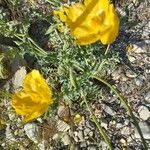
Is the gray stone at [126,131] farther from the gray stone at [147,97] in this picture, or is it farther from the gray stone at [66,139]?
the gray stone at [66,139]

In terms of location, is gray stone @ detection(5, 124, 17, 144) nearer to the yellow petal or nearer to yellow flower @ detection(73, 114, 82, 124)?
yellow flower @ detection(73, 114, 82, 124)

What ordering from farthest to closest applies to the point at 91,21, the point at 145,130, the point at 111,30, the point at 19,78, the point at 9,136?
the point at 19,78 → the point at 9,136 → the point at 145,130 → the point at 91,21 → the point at 111,30

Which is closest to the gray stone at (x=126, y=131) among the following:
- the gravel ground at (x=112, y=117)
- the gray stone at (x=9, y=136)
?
the gravel ground at (x=112, y=117)

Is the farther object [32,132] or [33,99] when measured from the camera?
[32,132]

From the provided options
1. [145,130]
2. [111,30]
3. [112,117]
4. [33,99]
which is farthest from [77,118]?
[111,30]

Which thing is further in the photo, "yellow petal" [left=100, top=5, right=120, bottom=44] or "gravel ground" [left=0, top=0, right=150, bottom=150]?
"gravel ground" [left=0, top=0, right=150, bottom=150]

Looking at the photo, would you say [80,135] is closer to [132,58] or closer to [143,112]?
[143,112]

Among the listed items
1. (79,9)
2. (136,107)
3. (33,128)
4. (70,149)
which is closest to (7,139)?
(33,128)

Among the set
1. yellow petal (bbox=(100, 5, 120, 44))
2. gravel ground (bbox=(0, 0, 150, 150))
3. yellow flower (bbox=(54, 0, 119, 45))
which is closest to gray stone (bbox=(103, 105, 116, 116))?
gravel ground (bbox=(0, 0, 150, 150))
